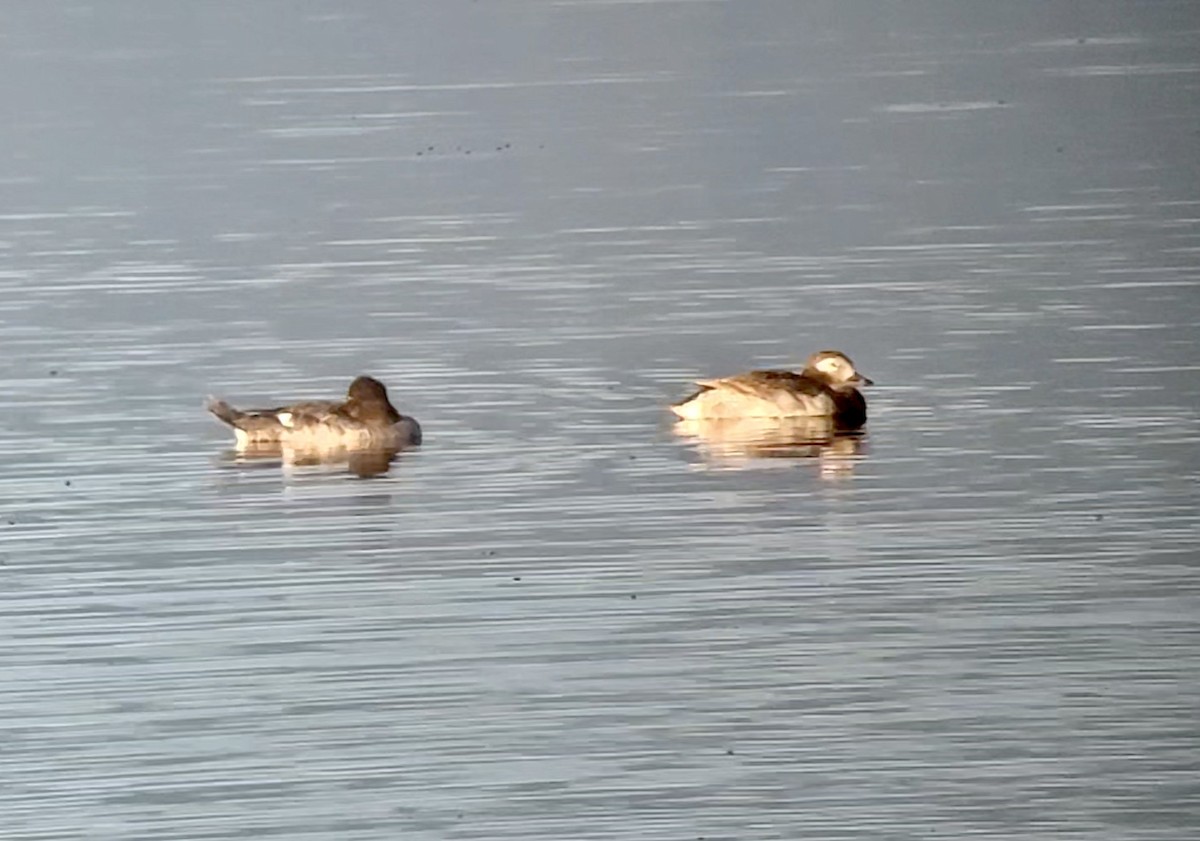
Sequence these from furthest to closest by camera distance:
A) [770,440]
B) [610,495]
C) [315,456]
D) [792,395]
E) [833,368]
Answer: [792,395]
[833,368]
[770,440]
[315,456]
[610,495]

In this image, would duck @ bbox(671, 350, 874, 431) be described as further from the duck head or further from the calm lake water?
the calm lake water

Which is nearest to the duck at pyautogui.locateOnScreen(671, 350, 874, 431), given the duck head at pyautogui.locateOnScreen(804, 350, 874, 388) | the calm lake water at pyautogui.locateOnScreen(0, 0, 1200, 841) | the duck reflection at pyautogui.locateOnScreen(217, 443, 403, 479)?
the duck head at pyautogui.locateOnScreen(804, 350, 874, 388)

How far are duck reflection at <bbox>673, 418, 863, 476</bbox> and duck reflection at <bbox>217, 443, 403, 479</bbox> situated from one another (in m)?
1.29

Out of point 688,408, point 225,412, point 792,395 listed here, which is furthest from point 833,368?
point 225,412

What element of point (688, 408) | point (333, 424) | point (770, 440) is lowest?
point (770, 440)

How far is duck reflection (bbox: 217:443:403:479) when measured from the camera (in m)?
15.2

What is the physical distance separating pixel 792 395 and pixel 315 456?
Result: 2082 millimetres

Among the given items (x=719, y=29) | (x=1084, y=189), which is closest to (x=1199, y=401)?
(x=1084, y=189)

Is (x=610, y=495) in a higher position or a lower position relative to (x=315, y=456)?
higher

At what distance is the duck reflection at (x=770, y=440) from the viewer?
14875 millimetres

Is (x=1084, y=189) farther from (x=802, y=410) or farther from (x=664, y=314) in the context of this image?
(x=802, y=410)

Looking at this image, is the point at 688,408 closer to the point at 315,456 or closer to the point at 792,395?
the point at 792,395

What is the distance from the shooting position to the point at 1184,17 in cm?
4512

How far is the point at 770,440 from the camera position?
1559 centimetres
